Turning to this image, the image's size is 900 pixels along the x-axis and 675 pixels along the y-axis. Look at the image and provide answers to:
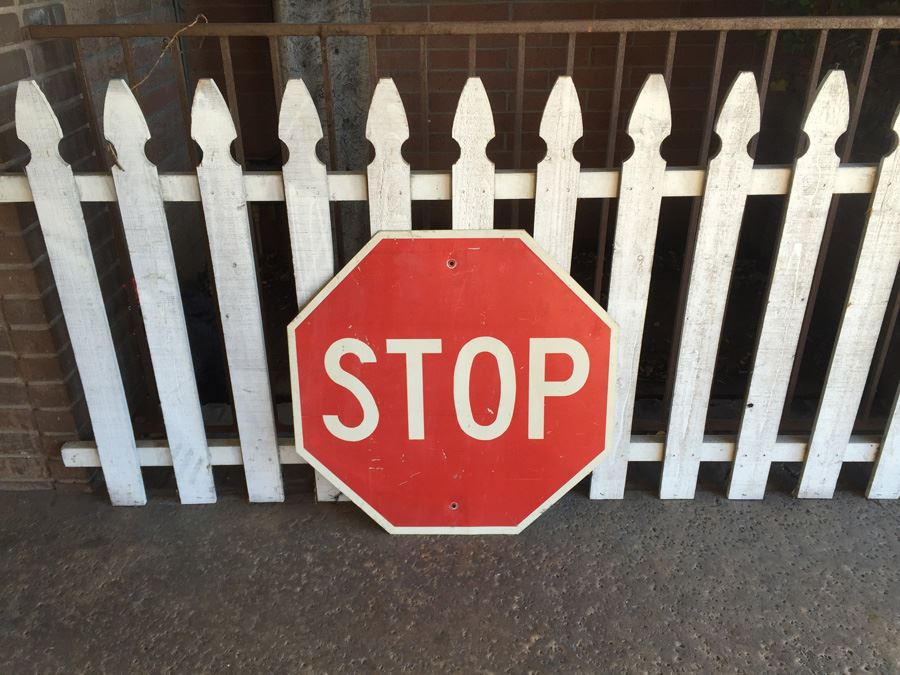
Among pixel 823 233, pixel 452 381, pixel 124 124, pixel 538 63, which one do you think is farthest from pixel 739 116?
pixel 538 63

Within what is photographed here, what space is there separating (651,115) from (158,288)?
5.12 feet

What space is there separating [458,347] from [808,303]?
3.79ft

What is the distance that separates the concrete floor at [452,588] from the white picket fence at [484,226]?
0.47ft

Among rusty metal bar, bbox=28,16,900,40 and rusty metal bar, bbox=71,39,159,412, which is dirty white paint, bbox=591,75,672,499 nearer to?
rusty metal bar, bbox=28,16,900,40

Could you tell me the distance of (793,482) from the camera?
9.00ft

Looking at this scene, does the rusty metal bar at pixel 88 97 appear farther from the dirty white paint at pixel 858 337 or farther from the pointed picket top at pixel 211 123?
the dirty white paint at pixel 858 337

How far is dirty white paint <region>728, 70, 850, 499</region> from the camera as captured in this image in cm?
211

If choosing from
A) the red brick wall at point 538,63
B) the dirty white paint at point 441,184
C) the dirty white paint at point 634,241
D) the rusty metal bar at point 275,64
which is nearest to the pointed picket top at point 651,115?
the dirty white paint at point 634,241

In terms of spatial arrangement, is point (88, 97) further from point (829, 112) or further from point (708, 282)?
point (829, 112)

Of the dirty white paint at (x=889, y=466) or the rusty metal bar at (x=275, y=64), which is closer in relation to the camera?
the rusty metal bar at (x=275, y=64)

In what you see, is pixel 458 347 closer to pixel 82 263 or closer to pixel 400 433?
pixel 400 433

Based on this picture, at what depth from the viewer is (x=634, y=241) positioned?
227 centimetres

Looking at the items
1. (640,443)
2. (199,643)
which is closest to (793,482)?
(640,443)

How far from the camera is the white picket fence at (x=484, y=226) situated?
2.12 metres
